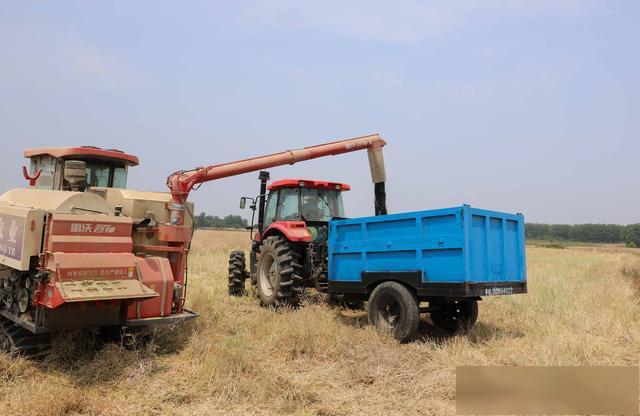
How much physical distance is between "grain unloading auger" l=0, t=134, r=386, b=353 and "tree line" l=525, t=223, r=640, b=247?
89.6 meters

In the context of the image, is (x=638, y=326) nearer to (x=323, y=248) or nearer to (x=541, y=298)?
(x=541, y=298)

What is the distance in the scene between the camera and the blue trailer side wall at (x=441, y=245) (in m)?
5.78

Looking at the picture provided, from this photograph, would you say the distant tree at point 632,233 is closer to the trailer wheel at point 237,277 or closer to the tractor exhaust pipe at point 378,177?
the tractor exhaust pipe at point 378,177

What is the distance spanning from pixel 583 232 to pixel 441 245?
328 feet

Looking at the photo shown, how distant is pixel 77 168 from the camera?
627cm

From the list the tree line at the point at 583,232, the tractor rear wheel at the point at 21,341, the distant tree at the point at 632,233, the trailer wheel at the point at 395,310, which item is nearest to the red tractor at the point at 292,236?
the trailer wheel at the point at 395,310

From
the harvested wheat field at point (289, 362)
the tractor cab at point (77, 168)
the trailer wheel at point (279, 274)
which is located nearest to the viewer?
the harvested wheat field at point (289, 362)

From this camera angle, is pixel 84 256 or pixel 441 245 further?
pixel 441 245

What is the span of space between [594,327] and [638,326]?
2.01 ft

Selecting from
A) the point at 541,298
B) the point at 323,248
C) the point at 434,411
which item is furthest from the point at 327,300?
the point at 434,411

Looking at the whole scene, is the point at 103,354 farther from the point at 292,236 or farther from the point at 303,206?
the point at 303,206

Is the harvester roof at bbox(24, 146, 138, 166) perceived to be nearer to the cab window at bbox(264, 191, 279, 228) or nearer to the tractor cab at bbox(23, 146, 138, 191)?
the tractor cab at bbox(23, 146, 138, 191)

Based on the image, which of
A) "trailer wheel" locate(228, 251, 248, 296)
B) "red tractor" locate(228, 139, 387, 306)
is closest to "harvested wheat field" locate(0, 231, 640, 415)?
"red tractor" locate(228, 139, 387, 306)

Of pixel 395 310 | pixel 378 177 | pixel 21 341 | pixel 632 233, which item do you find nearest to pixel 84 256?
pixel 21 341
